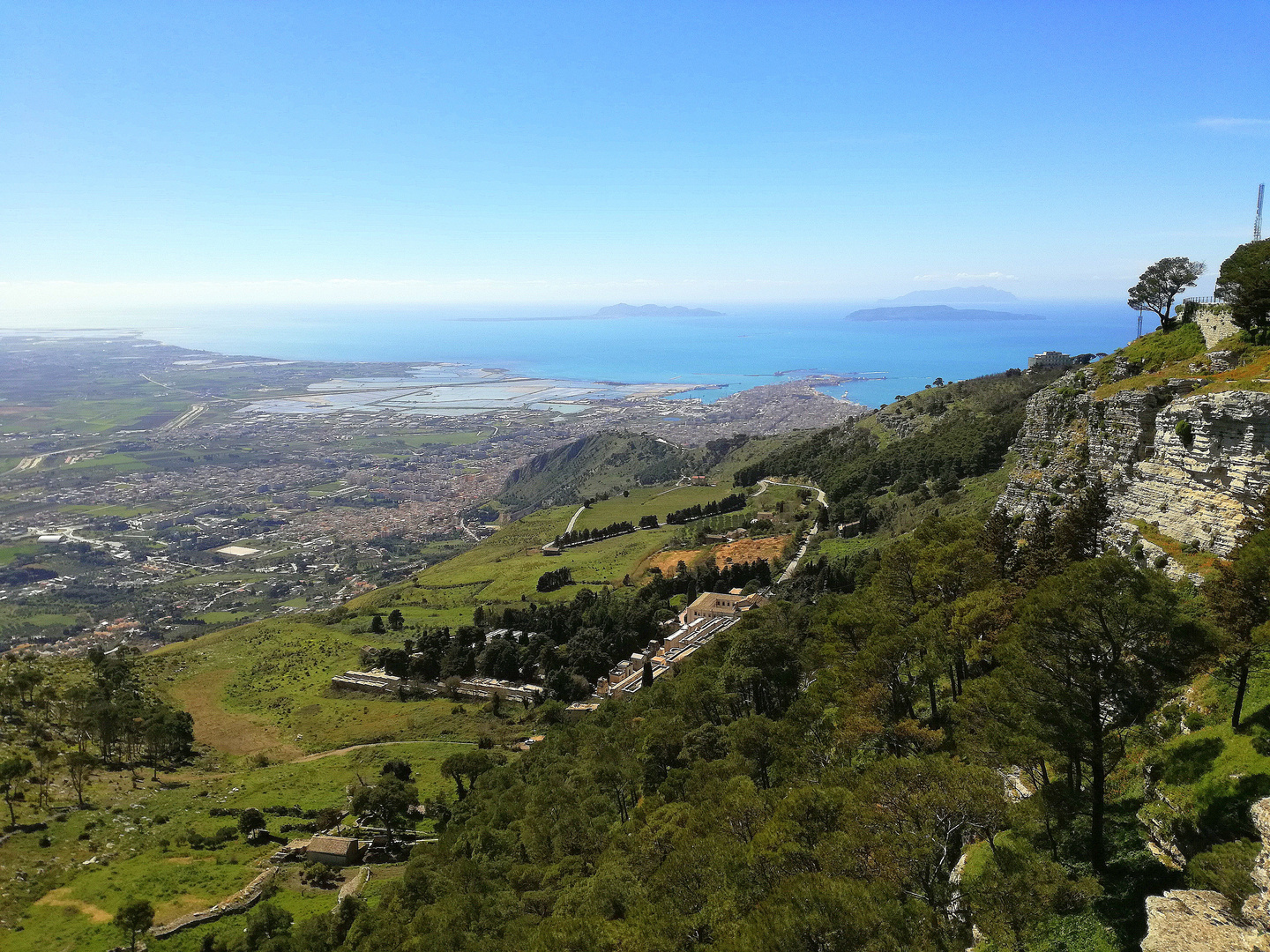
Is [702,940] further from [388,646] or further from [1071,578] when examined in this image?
[388,646]

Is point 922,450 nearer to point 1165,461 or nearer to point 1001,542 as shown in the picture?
point 1001,542

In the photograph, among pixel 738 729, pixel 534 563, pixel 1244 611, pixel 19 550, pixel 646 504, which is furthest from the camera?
pixel 19 550

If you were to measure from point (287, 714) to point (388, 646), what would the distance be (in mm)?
12451

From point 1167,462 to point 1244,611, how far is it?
10132 millimetres

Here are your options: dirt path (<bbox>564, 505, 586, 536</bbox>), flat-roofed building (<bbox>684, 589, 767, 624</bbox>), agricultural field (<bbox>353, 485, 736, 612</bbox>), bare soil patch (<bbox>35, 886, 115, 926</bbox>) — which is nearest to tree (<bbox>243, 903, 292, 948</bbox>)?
bare soil patch (<bbox>35, 886, 115, 926</bbox>)

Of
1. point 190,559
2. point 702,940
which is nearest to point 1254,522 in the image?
point 702,940

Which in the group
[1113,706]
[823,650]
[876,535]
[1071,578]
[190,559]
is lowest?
[190,559]

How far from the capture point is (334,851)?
27469mm

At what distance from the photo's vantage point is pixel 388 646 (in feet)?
190

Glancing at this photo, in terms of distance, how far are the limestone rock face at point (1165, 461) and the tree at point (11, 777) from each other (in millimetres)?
43837

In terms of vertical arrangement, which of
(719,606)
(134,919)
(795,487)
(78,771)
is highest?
(795,487)

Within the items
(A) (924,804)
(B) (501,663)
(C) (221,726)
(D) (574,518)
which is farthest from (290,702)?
(D) (574,518)

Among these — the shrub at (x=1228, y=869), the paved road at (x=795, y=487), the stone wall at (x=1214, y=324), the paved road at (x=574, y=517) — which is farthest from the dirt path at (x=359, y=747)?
the paved road at (x=574, y=517)

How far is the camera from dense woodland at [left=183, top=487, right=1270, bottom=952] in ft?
34.6
